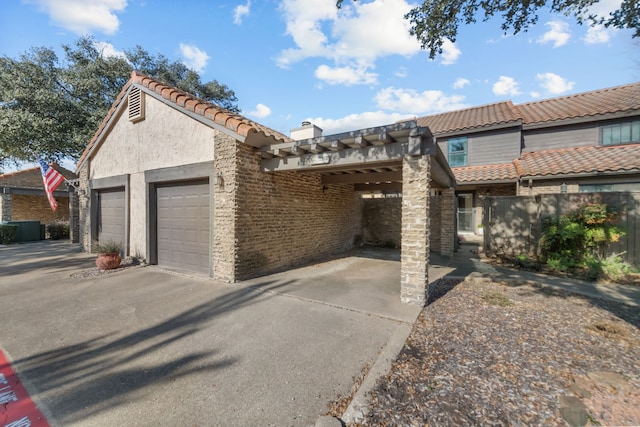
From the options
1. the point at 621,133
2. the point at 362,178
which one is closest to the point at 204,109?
the point at 362,178

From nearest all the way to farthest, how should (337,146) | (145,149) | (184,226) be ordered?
(337,146) < (184,226) < (145,149)

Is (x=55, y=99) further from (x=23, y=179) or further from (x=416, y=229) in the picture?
(x=416, y=229)

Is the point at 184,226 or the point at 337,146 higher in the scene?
the point at 337,146

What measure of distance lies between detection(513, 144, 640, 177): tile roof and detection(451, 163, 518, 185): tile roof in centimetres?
31

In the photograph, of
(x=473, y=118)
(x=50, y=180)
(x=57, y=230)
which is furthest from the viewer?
(x=57, y=230)

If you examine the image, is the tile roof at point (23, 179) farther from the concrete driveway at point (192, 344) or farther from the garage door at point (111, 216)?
the concrete driveway at point (192, 344)

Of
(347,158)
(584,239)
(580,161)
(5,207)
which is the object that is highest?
(580,161)

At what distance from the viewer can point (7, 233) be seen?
515 inches

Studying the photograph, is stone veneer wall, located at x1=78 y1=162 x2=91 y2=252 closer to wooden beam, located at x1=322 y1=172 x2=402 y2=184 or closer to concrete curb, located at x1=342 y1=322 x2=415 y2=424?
wooden beam, located at x1=322 y1=172 x2=402 y2=184

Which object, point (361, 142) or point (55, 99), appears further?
point (55, 99)

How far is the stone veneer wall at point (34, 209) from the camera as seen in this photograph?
56.1ft

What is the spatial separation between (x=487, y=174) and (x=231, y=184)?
11.1 metres

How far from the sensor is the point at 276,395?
8.35 feet

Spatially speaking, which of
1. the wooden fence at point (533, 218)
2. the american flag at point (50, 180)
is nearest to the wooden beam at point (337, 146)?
the wooden fence at point (533, 218)
